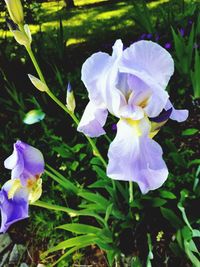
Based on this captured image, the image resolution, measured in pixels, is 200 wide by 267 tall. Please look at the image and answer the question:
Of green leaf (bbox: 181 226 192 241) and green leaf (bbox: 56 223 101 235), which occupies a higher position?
green leaf (bbox: 56 223 101 235)

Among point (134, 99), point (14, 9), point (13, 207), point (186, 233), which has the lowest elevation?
point (186, 233)

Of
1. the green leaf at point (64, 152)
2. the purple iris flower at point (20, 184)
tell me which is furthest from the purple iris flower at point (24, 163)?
the green leaf at point (64, 152)

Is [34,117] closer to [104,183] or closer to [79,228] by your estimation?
[104,183]

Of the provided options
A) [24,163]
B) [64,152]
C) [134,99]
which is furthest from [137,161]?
[64,152]

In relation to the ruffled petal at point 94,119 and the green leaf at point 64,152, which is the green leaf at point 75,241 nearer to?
the green leaf at point 64,152

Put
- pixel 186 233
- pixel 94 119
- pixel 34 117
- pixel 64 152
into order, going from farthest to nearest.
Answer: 1. pixel 34 117
2. pixel 64 152
3. pixel 186 233
4. pixel 94 119

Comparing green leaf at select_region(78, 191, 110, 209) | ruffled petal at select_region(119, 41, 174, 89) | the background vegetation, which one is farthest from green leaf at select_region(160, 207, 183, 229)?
ruffled petal at select_region(119, 41, 174, 89)

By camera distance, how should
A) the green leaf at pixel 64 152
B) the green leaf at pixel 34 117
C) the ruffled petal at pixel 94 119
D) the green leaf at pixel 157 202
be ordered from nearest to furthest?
the ruffled petal at pixel 94 119 → the green leaf at pixel 157 202 → the green leaf at pixel 64 152 → the green leaf at pixel 34 117

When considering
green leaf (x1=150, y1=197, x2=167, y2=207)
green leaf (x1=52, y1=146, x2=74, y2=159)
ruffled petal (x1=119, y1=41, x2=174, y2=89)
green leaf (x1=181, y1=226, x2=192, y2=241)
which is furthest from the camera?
green leaf (x1=52, y1=146, x2=74, y2=159)

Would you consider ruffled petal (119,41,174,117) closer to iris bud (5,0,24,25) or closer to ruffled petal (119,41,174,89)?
ruffled petal (119,41,174,89)
